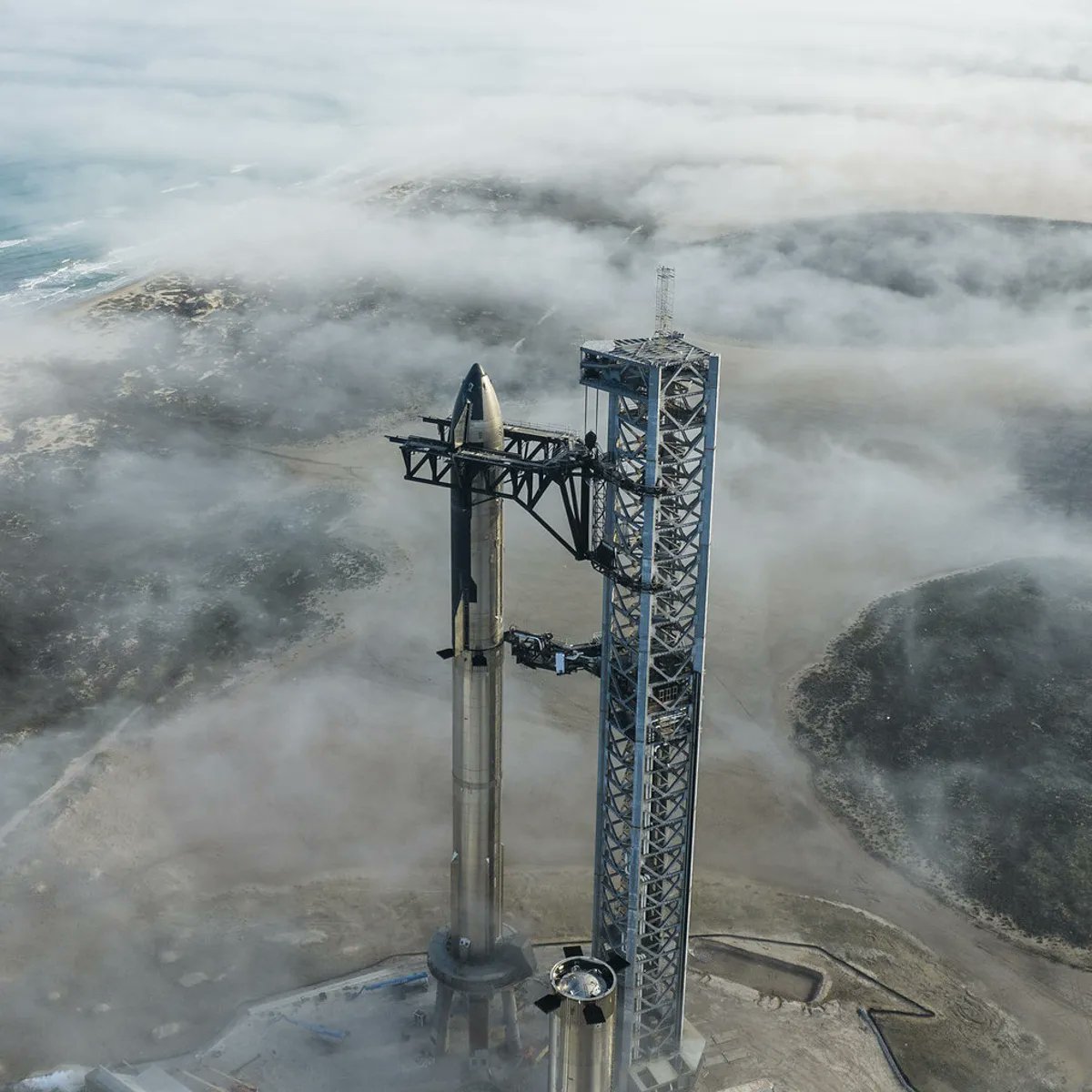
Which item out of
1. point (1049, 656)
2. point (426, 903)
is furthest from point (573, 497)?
point (1049, 656)

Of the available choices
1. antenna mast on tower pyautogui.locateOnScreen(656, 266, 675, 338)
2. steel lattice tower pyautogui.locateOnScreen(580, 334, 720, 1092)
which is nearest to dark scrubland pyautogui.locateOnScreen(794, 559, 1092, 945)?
steel lattice tower pyautogui.locateOnScreen(580, 334, 720, 1092)

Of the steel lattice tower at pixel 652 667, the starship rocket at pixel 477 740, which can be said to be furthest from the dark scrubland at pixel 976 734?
the starship rocket at pixel 477 740

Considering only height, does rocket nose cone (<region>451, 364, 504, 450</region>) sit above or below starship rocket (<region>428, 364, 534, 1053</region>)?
above

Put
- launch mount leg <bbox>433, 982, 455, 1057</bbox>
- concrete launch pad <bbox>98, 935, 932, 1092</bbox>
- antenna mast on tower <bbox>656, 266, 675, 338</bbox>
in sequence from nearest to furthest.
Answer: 1. antenna mast on tower <bbox>656, 266, 675, 338</bbox>
2. concrete launch pad <bbox>98, 935, 932, 1092</bbox>
3. launch mount leg <bbox>433, 982, 455, 1057</bbox>

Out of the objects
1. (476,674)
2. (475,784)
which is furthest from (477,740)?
(476,674)

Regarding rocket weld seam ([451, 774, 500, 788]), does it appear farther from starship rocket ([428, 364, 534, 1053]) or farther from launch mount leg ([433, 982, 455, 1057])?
launch mount leg ([433, 982, 455, 1057])

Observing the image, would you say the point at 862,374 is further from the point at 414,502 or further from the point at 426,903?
the point at 426,903
